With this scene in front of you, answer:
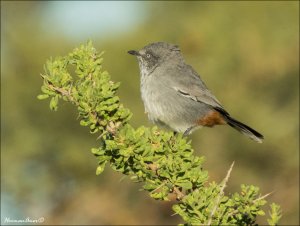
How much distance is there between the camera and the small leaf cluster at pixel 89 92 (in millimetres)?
3805

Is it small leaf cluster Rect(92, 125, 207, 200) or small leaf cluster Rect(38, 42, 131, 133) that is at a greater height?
small leaf cluster Rect(38, 42, 131, 133)

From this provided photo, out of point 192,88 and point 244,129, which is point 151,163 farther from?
point 192,88

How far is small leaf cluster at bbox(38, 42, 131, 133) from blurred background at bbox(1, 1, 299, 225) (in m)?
6.49

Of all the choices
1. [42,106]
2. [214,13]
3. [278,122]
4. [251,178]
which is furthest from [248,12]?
[42,106]

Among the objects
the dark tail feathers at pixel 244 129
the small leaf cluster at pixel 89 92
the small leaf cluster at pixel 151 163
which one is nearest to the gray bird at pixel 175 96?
the dark tail feathers at pixel 244 129

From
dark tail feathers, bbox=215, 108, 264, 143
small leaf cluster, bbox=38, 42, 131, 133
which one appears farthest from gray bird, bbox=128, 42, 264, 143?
small leaf cluster, bbox=38, 42, 131, 133

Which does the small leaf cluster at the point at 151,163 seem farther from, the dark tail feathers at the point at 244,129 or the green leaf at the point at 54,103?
the dark tail feathers at the point at 244,129

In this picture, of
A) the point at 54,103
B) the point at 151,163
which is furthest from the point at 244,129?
the point at 54,103

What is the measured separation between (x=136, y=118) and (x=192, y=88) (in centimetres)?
406

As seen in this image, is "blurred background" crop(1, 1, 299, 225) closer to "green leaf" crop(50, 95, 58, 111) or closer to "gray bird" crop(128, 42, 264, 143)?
"gray bird" crop(128, 42, 264, 143)

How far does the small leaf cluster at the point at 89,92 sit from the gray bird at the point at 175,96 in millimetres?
2845

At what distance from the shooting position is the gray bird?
6.98m

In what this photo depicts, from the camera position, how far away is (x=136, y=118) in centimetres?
1139

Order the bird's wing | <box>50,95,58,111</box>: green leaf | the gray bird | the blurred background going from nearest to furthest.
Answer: <box>50,95,58,111</box>: green leaf → the gray bird → the bird's wing → the blurred background
